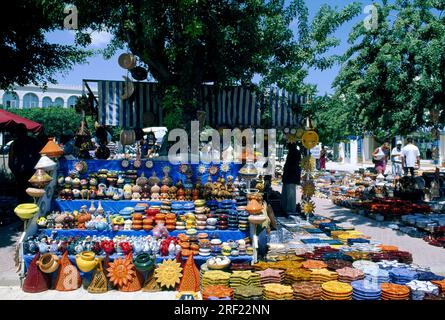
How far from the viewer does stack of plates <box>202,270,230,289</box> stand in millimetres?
5062

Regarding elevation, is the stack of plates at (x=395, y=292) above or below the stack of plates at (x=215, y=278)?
below

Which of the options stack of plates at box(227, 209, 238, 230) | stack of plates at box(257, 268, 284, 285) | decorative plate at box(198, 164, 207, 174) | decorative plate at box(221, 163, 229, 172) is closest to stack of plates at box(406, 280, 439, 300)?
stack of plates at box(257, 268, 284, 285)

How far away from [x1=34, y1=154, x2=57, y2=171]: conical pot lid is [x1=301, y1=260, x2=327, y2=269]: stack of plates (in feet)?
14.4

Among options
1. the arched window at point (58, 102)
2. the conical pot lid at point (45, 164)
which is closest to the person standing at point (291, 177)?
the conical pot lid at point (45, 164)

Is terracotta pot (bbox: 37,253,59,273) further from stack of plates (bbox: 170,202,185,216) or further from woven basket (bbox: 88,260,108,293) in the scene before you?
stack of plates (bbox: 170,202,185,216)

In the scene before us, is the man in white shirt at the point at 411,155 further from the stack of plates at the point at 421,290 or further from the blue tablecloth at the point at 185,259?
the blue tablecloth at the point at 185,259

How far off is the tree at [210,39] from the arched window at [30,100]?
65857 millimetres

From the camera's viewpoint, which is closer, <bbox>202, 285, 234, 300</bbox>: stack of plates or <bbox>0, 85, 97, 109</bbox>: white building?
<bbox>202, 285, 234, 300</bbox>: stack of plates

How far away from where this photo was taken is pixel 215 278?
200 inches

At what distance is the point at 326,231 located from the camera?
8477 mm

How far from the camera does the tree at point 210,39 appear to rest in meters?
8.19
